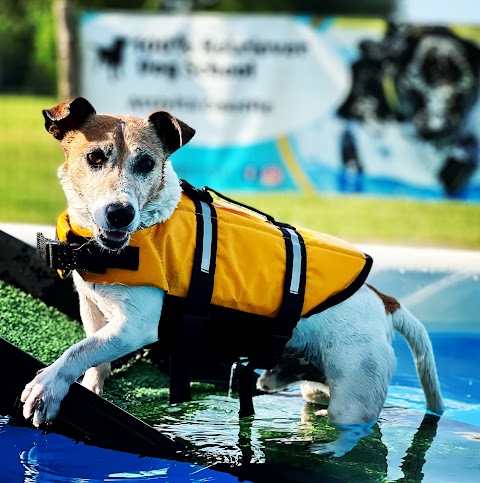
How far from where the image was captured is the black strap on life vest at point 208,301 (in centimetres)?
383

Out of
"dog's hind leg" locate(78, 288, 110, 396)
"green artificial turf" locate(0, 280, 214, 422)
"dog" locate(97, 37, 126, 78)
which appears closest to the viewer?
"dog's hind leg" locate(78, 288, 110, 396)

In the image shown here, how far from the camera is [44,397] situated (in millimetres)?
3469

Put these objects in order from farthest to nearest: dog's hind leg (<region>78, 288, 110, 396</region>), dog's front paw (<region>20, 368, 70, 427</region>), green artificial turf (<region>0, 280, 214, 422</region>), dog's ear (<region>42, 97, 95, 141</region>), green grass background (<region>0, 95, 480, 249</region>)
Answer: green grass background (<region>0, 95, 480, 249</region>) → green artificial turf (<region>0, 280, 214, 422</region>) → dog's hind leg (<region>78, 288, 110, 396</region>) → dog's ear (<region>42, 97, 95, 141</region>) → dog's front paw (<region>20, 368, 70, 427</region>)

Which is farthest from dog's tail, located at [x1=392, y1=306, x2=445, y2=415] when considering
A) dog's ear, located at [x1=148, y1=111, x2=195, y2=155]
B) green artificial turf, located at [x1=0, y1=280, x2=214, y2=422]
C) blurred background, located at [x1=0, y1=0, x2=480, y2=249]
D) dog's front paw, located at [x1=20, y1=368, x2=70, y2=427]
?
blurred background, located at [x1=0, y1=0, x2=480, y2=249]

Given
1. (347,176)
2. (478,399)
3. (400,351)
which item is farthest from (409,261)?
(347,176)

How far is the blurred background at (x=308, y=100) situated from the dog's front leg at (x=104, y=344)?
289 inches

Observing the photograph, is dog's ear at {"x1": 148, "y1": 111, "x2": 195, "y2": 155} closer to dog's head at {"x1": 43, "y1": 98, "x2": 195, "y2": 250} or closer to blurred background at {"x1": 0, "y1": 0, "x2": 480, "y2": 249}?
dog's head at {"x1": 43, "y1": 98, "x2": 195, "y2": 250}

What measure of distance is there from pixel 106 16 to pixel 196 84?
1.30m

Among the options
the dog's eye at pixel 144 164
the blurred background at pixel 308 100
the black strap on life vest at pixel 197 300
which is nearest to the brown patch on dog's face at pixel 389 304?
the black strap on life vest at pixel 197 300

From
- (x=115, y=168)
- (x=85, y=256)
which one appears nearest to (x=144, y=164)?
(x=115, y=168)

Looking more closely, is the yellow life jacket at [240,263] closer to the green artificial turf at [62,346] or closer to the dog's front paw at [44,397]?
the dog's front paw at [44,397]

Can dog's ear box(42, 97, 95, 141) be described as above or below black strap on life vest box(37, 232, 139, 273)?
above

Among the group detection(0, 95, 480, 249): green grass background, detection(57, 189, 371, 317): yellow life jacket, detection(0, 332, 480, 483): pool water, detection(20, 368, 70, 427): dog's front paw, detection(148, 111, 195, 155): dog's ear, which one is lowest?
detection(0, 95, 480, 249): green grass background

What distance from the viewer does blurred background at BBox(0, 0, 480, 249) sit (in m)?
11.1
